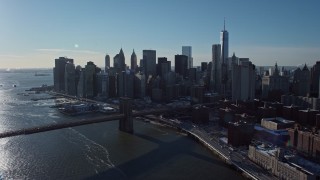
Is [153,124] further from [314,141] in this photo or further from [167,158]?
[314,141]

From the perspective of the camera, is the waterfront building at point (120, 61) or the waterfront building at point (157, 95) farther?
the waterfront building at point (120, 61)

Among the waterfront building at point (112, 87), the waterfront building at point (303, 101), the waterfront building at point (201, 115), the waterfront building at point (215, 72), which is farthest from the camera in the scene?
the waterfront building at point (215, 72)

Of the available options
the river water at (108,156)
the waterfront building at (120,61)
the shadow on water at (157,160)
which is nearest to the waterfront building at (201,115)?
the river water at (108,156)

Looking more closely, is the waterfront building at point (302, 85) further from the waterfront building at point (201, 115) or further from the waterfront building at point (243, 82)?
the waterfront building at point (201, 115)

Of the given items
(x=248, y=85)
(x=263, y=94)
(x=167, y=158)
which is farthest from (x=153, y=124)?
(x=263, y=94)

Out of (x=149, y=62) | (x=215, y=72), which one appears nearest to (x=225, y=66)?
(x=215, y=72)

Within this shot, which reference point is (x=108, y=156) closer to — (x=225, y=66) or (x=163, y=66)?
(x=163, y=66)
